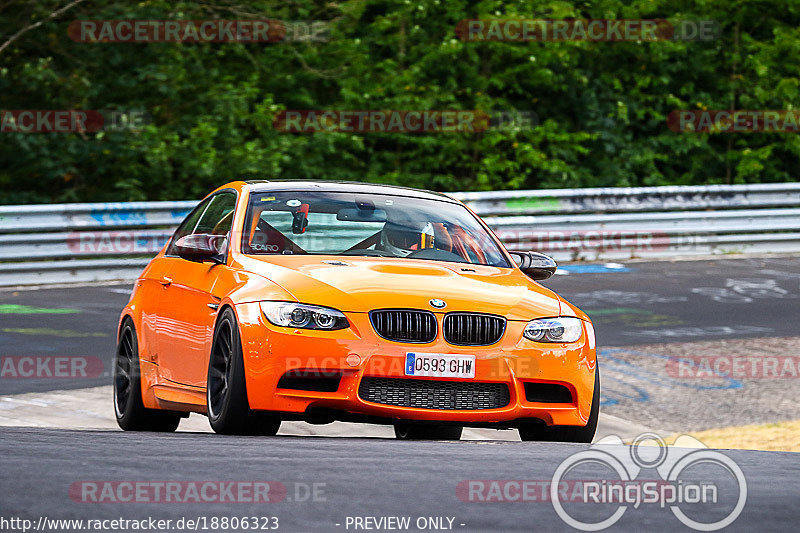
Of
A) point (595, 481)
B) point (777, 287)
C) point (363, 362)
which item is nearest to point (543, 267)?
point (363, 362)

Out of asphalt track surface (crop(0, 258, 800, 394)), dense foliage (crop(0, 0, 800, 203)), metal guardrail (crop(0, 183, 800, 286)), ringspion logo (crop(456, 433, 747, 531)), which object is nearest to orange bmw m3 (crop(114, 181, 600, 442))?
ringspion logo (crop(456, 433, 747, 531))

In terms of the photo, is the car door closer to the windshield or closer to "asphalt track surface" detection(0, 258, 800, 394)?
the windshield

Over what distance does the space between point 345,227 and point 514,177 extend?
1606cm

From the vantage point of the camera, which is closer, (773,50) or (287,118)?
(287,118)

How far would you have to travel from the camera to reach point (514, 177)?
79.6 feet

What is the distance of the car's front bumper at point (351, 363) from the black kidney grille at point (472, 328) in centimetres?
4

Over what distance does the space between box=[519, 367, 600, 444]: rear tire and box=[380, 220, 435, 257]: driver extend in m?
1.33

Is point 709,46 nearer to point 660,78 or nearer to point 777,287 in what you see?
point 660,78

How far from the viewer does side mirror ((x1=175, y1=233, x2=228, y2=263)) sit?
811 cm

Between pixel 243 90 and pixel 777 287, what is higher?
pixel 243 90

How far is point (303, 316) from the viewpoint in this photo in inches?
285

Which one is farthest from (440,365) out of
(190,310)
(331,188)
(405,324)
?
(331,188)

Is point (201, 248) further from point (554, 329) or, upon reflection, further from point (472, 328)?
point (554, 329)

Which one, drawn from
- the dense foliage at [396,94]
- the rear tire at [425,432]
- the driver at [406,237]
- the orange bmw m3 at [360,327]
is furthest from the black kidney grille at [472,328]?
the dense foliage at [396,94]
